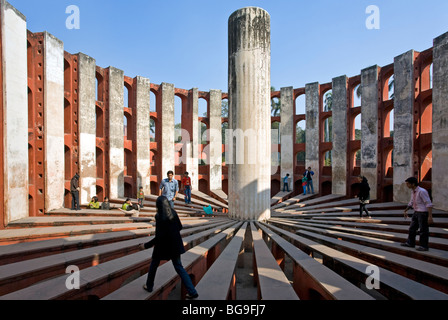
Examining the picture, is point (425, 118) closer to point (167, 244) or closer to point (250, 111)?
point (250, 111)

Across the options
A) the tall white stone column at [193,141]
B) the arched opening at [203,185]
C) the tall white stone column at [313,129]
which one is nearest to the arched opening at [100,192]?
the tall white stone column at [193,141]

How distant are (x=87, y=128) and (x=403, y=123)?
16.7 meters

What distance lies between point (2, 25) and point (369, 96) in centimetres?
1762

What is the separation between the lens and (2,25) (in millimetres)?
8625

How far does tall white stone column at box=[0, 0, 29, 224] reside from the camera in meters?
8.72

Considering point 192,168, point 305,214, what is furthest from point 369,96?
point 192,168

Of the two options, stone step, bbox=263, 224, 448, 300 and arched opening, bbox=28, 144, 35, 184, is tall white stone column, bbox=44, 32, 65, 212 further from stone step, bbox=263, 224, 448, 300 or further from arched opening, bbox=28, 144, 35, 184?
stone step, bbox=263, 224, 448, 300

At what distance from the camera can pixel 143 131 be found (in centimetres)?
1703

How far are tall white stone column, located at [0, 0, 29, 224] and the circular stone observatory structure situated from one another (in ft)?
25.5

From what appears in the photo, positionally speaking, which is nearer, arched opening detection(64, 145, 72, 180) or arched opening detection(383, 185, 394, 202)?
arched opening detection(64, 145, 72, 180)

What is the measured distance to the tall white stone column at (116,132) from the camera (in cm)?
1531

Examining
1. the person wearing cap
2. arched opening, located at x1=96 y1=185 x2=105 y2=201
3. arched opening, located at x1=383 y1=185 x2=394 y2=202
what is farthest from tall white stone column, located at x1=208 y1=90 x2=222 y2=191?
the person wearing cap

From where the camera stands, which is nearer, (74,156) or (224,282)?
(224,282)
